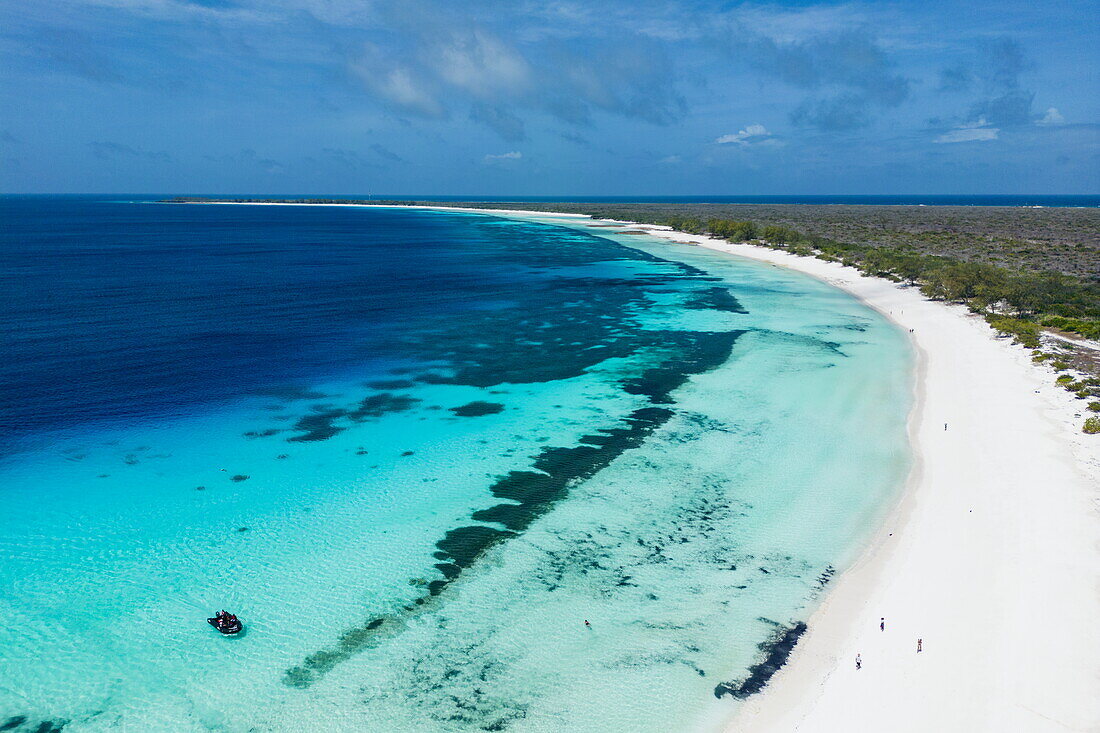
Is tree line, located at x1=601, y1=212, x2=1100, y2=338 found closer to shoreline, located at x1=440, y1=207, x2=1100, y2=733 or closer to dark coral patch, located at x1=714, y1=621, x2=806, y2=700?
shoreline, located at x1=440, y1=207, x2=1100, y2=733

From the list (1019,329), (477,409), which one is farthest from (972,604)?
(1019,329)

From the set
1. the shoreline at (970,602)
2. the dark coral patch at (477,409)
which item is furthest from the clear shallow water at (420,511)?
the shoreline at (970,602)

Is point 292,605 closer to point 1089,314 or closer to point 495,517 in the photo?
point 495,517

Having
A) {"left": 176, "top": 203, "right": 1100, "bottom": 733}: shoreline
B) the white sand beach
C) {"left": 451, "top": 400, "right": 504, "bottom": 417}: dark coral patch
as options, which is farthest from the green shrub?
{"left": 451, "top": 400, "right": 504, "bottom": 417}: dark coral patch

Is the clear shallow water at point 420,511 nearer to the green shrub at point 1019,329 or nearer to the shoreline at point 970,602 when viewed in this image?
the shoreline at point 970,602

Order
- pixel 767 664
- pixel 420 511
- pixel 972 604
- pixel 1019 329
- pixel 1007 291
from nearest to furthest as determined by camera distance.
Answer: pixel 767 664, pixel 972 604, pixel 420 511, pixel 1019 329, pixel 1007 291

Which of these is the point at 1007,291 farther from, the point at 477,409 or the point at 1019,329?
the point at 477,409
